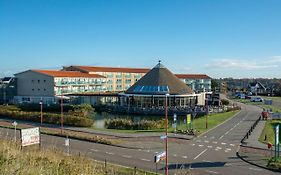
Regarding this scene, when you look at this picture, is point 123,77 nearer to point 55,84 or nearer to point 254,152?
point 55,84

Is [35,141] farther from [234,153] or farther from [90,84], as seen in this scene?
[90,84]

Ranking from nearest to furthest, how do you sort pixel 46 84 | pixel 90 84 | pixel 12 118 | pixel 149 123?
pixel 149 123, pixel 12 118, pixel 46 84, pixel 90 84

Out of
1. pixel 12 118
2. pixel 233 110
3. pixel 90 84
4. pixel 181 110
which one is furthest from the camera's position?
pixel 90 84

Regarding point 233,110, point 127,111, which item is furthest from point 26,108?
point 233,110

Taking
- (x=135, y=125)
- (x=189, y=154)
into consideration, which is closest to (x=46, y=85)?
(x=135, y=125)

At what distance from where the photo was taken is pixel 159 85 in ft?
213

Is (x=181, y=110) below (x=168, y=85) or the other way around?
below

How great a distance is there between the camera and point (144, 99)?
63.4 meters

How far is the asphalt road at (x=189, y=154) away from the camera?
21.8 meters

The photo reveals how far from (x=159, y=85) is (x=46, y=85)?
3245 cm

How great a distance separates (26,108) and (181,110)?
3225cm

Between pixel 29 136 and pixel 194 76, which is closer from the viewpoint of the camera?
pixel 29 136

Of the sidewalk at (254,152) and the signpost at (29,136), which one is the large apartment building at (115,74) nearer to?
the sidewalk at (254,152)

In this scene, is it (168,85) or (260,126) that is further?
(168,85)
